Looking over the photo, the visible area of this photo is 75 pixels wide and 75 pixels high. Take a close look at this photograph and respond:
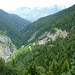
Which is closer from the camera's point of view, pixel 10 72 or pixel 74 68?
pixel 74 68

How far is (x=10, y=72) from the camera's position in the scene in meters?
46.6

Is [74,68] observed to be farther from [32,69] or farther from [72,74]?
[32,69]

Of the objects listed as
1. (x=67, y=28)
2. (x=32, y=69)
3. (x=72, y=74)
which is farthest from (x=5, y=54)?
(x=72, y=74)

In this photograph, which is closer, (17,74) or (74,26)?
(17,74)

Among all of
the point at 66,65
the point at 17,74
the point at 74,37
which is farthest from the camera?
the point at 74,37

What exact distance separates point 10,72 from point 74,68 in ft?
123

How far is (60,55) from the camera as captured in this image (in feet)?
262

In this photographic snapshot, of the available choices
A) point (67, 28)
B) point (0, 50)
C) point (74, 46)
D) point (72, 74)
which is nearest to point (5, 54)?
point (0, 50)

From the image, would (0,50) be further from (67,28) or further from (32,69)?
(32,69)

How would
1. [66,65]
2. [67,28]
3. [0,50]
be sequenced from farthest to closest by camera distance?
[0,50], [67,28], [66,65]

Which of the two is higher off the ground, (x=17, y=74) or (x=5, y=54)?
(x=5, y=54)

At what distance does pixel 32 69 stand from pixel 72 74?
2039cm

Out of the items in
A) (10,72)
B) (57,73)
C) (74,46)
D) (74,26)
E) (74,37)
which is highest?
(74,26)

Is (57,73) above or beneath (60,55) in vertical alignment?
beneath
